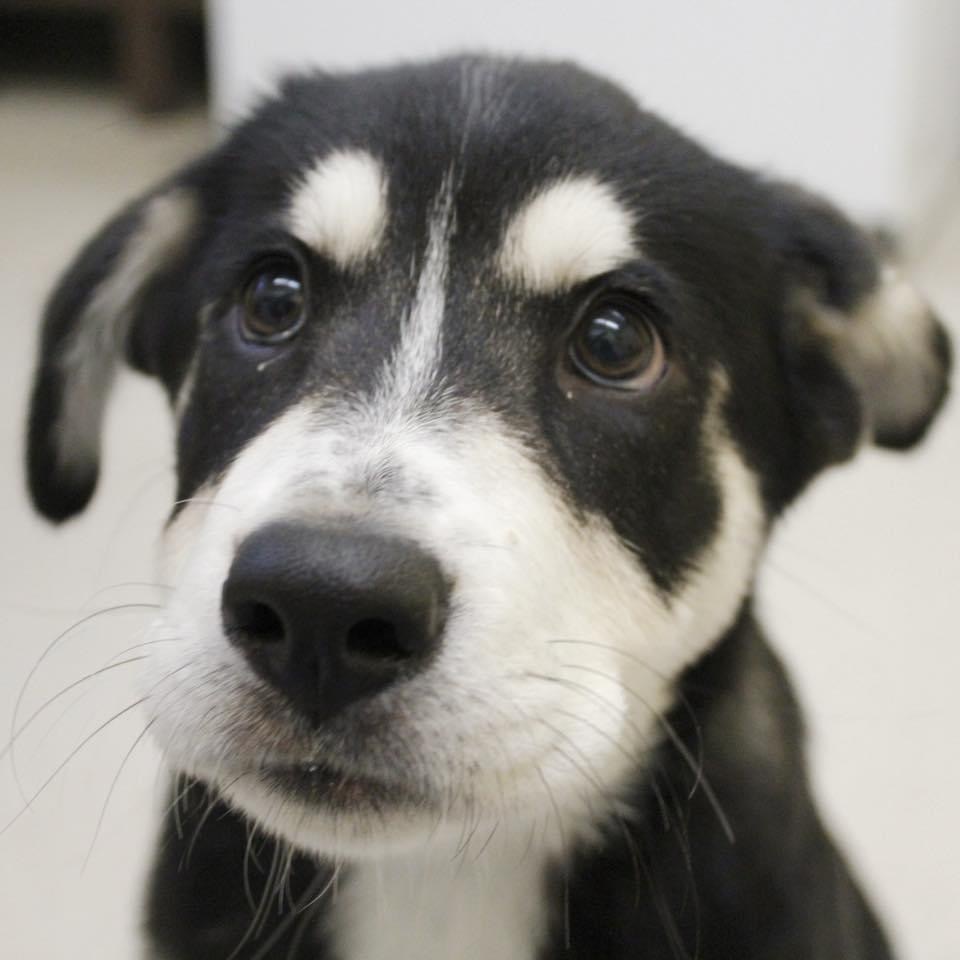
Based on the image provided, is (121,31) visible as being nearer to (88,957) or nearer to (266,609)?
(88,957)

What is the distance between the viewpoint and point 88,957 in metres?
2.14

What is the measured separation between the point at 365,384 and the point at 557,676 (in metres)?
0.34

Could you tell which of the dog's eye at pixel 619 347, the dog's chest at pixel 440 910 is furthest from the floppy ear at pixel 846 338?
the dog's chest at pixel 440 910

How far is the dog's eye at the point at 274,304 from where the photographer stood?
150cm

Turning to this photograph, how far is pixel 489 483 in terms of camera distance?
4.14 ft

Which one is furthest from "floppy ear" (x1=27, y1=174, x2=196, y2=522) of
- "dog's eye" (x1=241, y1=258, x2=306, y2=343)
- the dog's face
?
"dog's eye" (x1=241, y1=258, x2=306, y2=343)

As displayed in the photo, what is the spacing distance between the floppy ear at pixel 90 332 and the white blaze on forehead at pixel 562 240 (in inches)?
19.4

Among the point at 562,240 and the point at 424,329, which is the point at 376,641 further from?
the point at 562,240

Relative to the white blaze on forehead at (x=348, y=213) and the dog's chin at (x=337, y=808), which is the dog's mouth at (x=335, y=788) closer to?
the dog's chin at (x=337, y=808)

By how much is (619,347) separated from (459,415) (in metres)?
0.24

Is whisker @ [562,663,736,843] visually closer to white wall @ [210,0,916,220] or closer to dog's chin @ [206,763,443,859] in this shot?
dog's chin @ [206,763,443,859]

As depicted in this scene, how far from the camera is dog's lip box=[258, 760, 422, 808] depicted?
1.16 m

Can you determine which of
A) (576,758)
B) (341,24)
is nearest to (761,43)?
(341,24)

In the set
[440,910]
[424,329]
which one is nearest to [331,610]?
[424,329]
